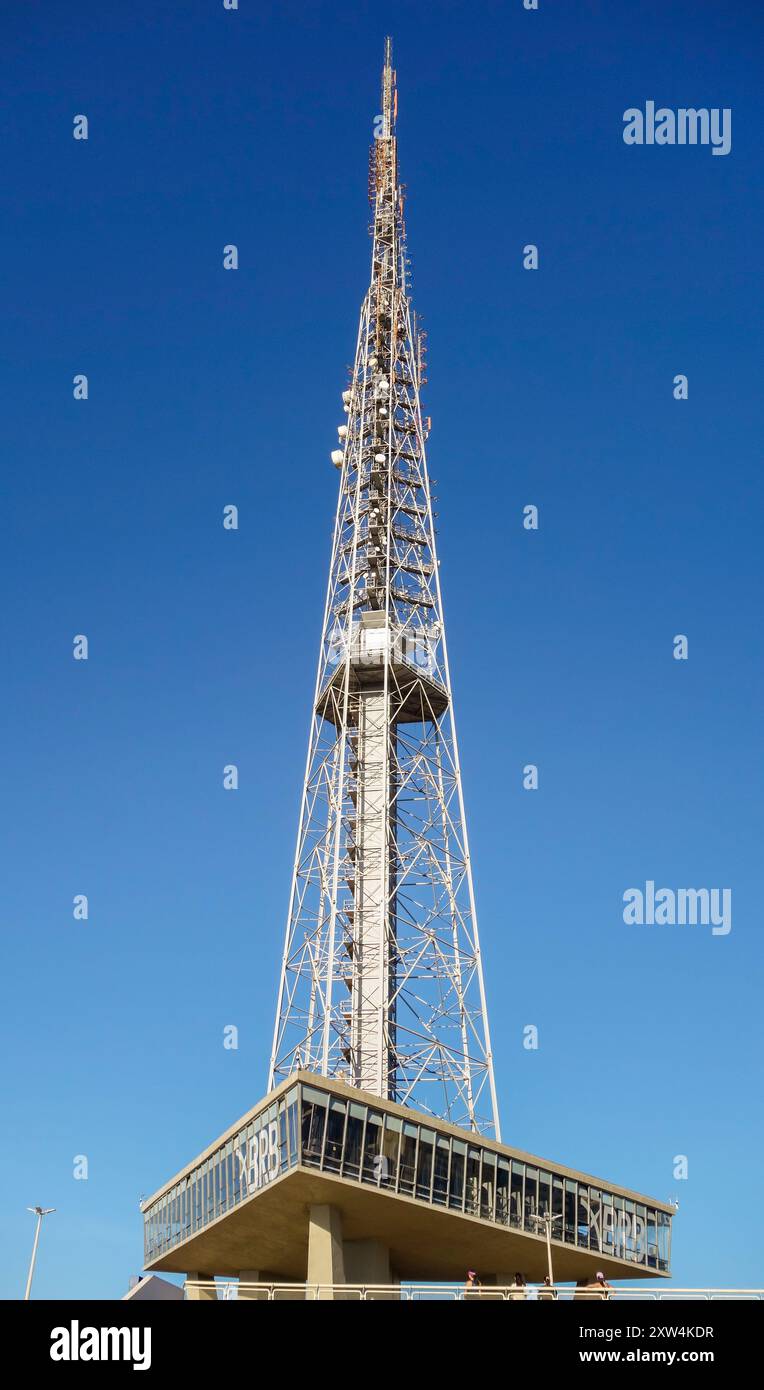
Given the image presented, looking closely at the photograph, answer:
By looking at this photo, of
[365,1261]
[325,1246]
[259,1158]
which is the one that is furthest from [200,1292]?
[325,1246]

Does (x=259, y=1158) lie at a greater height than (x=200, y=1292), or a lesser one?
greater

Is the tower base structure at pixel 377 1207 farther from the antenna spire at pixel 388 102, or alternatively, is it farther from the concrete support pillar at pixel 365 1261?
the antenna spire at pixel 388 102

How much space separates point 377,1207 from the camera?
60.8 m

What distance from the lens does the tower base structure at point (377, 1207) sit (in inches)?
2304

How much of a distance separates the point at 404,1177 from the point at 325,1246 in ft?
14.9

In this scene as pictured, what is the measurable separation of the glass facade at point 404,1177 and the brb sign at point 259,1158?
1.8 inches

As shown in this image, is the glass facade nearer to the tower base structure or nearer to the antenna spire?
the tower base structure

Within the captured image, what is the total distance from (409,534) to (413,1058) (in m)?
34.8

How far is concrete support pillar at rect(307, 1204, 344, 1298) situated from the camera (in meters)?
58.1

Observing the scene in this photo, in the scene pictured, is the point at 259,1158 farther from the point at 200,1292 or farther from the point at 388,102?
the point at 388,102

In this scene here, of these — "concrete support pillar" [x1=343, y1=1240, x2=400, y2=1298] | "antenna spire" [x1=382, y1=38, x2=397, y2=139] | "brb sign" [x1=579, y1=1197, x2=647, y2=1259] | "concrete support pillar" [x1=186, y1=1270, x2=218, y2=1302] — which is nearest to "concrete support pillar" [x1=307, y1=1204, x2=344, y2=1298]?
"concrete support pillar" [x1=343, y1=1240, x2=400, y2=1298]

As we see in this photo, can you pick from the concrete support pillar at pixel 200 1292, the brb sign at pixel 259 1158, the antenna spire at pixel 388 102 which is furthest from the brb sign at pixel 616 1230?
the antenna spire at pixel 388 102
